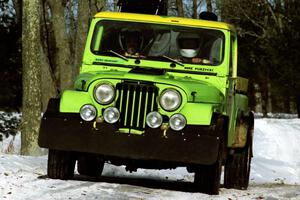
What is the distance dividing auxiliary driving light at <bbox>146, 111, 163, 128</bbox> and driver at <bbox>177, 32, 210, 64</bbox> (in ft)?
5.14

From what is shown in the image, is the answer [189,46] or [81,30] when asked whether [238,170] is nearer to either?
[189,46]

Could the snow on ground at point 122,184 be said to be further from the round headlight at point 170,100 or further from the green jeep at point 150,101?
the round headlight at point 170,100

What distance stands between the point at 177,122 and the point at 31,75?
6.98 m

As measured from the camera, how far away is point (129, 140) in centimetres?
893

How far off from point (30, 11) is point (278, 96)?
30561 mm

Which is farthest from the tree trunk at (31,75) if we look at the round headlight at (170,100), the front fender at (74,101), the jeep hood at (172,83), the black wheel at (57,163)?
the round headlight at (170,100)

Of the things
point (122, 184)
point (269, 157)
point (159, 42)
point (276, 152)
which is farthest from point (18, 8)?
point (122, 184)

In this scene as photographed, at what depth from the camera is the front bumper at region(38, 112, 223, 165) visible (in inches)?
346

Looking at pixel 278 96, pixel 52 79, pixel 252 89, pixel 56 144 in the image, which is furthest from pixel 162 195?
pixel 252 89

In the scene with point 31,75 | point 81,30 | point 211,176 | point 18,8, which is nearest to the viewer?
point 211,176

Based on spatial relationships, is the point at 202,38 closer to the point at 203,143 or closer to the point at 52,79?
the point at 203,143

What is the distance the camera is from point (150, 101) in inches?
356

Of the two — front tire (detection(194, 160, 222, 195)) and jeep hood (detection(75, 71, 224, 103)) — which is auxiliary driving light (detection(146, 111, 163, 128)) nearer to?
jeep hood (detection(75, 71, 224, 103))

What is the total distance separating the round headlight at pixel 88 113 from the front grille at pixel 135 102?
0.29 m
